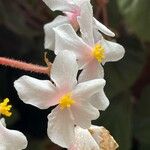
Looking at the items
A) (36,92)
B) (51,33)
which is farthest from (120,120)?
(36,92)

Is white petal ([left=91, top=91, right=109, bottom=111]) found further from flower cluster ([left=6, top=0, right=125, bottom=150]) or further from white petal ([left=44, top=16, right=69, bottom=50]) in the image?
white petal ([left=44, top=16, right=69, bottom=50])

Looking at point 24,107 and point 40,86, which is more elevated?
point 40,86

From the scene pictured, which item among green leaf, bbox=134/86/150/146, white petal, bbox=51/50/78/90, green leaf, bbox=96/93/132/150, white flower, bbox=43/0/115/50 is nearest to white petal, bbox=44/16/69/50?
white flower, bbox=43/0/115/50

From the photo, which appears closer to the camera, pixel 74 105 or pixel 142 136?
pixel 74 105

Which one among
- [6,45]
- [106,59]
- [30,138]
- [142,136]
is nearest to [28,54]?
[6,45]

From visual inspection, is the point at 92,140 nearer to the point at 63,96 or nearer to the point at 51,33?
the point at 63,96

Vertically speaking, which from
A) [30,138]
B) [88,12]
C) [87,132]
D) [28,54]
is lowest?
[30,138]

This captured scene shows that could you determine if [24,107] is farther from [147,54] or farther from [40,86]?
[40,86]
